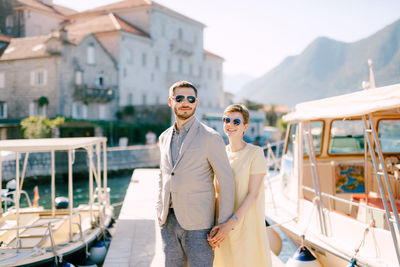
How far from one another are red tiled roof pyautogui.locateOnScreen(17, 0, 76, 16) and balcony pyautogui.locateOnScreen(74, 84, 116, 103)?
1365 centimetres

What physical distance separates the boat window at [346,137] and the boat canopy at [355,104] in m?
2.71

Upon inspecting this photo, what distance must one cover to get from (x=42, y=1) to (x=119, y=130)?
24.0m

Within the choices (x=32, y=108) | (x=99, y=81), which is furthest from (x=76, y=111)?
(x=99, y=81)

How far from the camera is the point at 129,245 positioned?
6.08m

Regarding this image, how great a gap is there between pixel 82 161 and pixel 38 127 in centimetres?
418

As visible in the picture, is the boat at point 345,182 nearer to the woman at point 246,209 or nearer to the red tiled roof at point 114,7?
the woman at point 246,209

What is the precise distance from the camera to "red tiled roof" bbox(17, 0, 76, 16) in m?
40.6

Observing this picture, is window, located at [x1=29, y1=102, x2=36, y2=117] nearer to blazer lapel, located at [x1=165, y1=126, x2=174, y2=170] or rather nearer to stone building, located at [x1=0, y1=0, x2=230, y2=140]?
stone building, located at [x1=0, y1=0, x2=230, y2=140]

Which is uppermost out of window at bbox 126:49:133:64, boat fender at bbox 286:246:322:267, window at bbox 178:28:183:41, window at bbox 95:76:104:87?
window at bbox 178:28:183:41

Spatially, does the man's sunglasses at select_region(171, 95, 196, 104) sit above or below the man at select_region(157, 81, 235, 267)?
above

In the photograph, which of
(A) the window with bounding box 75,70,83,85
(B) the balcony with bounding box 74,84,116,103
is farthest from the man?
(A) the window with bounding box 75,70,83,85

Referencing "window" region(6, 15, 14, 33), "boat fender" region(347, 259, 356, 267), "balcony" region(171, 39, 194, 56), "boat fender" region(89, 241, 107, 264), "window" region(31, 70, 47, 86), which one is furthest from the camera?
"balcony" region(171, 39, 194, 56)

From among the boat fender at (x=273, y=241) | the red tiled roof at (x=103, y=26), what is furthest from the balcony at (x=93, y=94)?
the boat fender at (x=273, y=241)

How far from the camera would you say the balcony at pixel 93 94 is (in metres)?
33.0
